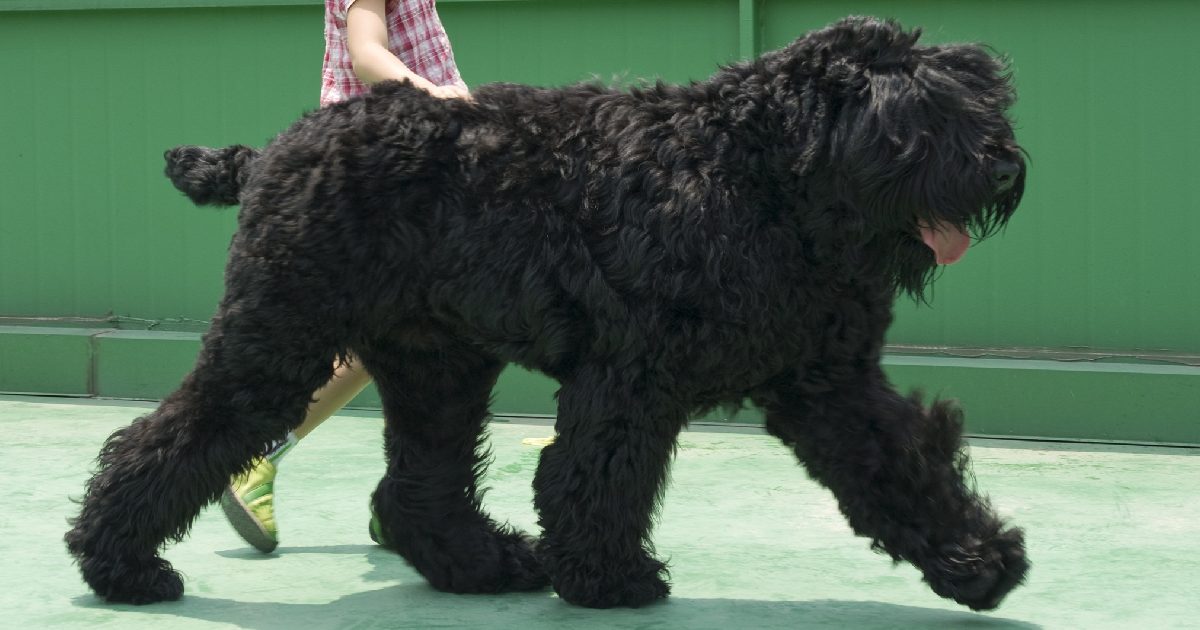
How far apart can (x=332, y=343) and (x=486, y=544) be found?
31.1 inches

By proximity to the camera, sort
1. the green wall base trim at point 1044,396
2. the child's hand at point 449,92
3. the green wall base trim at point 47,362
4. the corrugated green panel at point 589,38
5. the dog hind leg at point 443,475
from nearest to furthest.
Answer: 1. the child's hand at point 449,92
2. the dog hind leg at point 443,475
3. the green wall base trim at point 1044,396
4. the corrugated green panel at point 589,38
5. the green wall base trim at point 47,362

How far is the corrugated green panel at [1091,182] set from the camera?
7211mm

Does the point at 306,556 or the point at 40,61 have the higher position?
the point at 40,61

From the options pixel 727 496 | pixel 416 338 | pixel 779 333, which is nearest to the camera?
pixel 779 333

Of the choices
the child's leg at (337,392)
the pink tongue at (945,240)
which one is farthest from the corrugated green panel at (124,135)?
the pink tongue at (945,240)

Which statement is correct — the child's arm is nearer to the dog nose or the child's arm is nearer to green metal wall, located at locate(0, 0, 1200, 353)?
the dog nose

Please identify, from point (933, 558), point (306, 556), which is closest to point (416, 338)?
point (306, 556)

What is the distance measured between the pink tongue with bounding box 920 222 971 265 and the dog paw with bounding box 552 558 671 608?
1.18m

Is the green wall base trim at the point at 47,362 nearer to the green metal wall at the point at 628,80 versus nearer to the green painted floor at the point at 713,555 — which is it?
the green metal wall at the point at 628,80

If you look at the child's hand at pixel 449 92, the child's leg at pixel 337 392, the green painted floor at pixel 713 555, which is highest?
the child's hand at pixel 449 92

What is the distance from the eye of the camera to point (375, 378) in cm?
477

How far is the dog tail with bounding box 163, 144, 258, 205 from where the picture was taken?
190 inches

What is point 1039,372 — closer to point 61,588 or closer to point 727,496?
point 727,496

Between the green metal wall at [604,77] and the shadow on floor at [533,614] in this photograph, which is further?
the green metal wall at [604,77]
